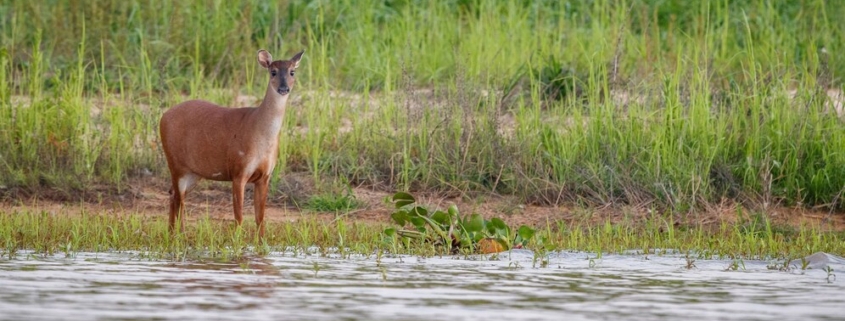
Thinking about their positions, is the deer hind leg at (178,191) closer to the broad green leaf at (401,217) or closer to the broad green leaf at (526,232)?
the broad green leaf at (401,217)

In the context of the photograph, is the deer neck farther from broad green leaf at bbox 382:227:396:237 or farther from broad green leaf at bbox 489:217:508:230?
broad green leaf at bbox 489:217:508:230

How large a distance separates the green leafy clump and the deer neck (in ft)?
3.21

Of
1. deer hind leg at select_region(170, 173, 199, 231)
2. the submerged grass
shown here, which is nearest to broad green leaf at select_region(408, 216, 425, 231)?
the submerged grass

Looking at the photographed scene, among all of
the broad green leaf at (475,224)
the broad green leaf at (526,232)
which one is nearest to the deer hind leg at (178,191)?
the broad green leaf at (475,224)

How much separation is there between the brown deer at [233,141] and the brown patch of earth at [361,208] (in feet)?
2.67

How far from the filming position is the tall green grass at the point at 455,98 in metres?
10.4

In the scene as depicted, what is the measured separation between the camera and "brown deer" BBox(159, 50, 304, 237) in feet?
28.7

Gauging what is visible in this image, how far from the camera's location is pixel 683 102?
10.9 m

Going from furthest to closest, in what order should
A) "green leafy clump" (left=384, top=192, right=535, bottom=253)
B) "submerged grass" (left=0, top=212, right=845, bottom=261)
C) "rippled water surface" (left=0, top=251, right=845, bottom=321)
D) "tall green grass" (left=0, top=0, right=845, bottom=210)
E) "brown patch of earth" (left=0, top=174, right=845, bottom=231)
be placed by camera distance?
1. "tall green grass" (left=0, top=0, right=845, bottom=210)
2. "brown patch of earth" (left=0, top=174, right=845, bottom=231)
3. "green leafy clump" (left=384, top=192, right=535, bottom=253)
4. "submerged grass" (left=0, top=212, right=845, bottom=261)
5. "rippled water surface" (left=0, top=251, right=845, bottom=321)

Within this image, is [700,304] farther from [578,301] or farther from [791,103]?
[791,103]

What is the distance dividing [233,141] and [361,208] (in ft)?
5.50

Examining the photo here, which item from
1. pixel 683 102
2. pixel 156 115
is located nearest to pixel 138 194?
pixel 156 115

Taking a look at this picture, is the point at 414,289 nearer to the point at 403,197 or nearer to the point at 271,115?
the point at 403,197

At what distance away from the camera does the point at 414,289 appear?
659 cm
